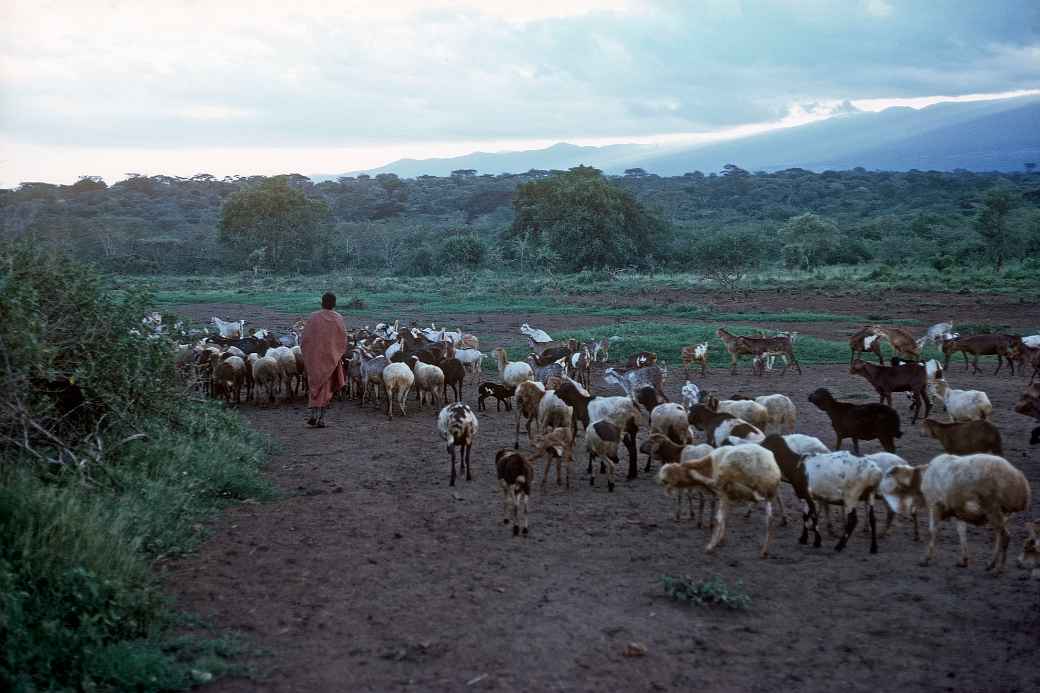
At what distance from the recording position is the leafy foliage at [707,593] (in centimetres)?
658

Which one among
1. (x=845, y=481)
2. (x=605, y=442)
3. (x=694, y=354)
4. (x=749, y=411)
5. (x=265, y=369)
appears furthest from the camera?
(x=694, y=354)

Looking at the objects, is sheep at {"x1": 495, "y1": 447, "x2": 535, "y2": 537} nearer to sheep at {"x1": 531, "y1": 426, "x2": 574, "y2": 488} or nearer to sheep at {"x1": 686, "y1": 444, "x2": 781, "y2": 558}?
sheep at {"x1": 531, "y1": 426, "x2": 574, "y2": 488}

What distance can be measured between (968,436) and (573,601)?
4622 millimetres

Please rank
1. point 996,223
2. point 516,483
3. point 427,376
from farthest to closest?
point 996,223 < point 427,376 < point 516,483

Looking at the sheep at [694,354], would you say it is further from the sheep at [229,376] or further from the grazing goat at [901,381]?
the sheep at [229,376]

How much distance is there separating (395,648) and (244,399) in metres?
11.6

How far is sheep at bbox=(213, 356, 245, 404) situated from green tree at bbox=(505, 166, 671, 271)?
116ft

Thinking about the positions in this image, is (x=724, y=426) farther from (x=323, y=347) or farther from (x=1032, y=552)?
(x=323, y=347)

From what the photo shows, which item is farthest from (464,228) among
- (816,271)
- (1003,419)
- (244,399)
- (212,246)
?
(1003,419)

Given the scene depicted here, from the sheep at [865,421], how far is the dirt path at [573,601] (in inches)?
62.4

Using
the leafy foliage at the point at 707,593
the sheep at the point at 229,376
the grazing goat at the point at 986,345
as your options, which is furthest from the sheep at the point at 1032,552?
the sheep at the point at 229,376

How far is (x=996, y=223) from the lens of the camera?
42.4 m

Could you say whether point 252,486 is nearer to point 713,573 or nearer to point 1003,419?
point 713,573

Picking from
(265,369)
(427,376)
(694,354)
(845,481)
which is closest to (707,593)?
(845,481)
